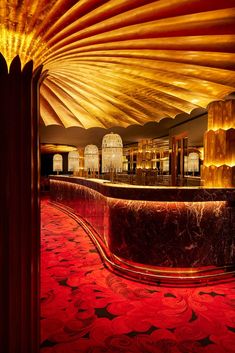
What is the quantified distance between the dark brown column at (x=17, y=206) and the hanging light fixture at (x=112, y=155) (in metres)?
3.17

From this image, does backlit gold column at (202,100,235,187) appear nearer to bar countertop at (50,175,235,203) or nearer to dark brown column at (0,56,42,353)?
bar countertop at (50,175,235,203)

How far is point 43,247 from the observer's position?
4.29 metres

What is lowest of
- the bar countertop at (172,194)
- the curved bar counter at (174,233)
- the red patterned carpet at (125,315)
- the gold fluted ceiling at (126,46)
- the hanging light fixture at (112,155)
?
the red patterned carpet at (125,315)

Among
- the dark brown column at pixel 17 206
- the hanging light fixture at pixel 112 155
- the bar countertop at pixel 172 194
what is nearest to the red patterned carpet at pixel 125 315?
the dark brown column at pixel 17 206

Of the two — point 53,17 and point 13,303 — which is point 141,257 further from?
point 53,17

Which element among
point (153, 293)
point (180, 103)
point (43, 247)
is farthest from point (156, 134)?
point (153, 293)

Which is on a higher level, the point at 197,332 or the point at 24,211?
the point at 24,211

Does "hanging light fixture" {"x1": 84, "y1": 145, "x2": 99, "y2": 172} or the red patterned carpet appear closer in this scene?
the red patterned carpet

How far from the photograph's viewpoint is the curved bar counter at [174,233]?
311 cm

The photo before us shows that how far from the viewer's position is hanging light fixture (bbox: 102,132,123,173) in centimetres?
462

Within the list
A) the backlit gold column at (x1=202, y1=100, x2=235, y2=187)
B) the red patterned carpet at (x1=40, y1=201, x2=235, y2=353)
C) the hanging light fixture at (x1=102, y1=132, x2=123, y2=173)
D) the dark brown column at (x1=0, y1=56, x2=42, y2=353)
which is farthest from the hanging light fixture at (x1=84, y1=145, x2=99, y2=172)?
the dark brown column at (x1=0, y1=56, x2=42, y2=353)

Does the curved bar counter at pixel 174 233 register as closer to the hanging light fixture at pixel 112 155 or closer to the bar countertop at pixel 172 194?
the bar countertop at pixel 172 194

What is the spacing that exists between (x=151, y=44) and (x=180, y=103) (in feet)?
7.57

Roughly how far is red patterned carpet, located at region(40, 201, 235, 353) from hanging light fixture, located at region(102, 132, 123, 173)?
183 centimetres
